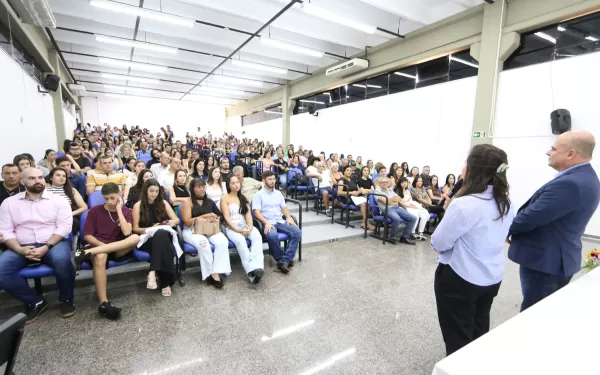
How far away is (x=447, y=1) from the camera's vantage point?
17.6ft

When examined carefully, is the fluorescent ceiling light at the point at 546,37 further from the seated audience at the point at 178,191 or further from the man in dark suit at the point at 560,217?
the seated audience at the point at 178,191

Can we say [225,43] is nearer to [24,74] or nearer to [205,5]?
[205,5]

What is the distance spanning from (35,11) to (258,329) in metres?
5.32

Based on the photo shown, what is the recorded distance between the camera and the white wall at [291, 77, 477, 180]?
20.3 feet

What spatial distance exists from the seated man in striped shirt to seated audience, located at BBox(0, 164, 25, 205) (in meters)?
0.71

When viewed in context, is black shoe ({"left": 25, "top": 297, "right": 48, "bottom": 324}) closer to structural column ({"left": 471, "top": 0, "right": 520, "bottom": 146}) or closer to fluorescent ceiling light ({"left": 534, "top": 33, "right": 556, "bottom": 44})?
structural column ({"left": 471, "top": 0, "right": 520, "bottom": 146})

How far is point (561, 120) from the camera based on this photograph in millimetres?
4594

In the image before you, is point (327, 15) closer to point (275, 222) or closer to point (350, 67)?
point (350, 67)

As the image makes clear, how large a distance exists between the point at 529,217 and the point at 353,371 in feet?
4.29

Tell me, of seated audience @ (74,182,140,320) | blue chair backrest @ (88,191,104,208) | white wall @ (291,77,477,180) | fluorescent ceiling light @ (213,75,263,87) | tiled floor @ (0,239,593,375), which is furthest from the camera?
fluorescent ceiling light @ (213,75,263,87)

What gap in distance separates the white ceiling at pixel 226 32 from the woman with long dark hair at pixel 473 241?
491 cm

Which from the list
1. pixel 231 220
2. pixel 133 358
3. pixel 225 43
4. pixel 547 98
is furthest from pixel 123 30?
pixel 547 98

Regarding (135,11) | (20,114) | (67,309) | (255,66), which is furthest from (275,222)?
(255,66)

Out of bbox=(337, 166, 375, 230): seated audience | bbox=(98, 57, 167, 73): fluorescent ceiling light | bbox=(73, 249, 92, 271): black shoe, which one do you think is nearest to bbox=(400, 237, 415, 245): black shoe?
bbox=(337, 166, 375, 230): seated audience
